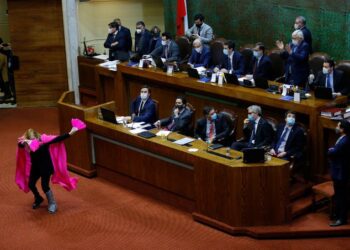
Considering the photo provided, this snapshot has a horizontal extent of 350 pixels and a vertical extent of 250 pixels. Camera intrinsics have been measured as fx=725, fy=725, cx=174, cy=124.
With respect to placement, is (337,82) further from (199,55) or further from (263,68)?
(199,55)

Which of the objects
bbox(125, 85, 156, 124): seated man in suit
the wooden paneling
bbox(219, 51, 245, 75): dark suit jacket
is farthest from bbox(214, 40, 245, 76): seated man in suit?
the wooden paneling

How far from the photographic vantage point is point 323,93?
960 centimetres

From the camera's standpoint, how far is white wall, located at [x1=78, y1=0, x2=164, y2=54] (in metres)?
15.1

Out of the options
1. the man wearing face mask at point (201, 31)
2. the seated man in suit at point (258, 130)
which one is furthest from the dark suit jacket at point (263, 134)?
the man wearing face mask at point (201, 31)

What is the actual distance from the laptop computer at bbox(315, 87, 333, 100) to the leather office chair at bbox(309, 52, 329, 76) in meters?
1.32

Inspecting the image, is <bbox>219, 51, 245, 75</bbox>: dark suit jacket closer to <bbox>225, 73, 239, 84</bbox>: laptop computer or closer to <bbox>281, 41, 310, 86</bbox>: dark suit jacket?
<bbox>225, 73, 239, 84</bbox>: laptop computer

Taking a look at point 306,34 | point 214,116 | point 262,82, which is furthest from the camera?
point 306,34

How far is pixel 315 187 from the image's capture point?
351 inches

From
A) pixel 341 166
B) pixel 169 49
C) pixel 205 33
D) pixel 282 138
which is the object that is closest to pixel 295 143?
pixel 282 138

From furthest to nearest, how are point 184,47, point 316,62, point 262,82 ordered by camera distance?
point 184,47, point 316,62, point 262,82

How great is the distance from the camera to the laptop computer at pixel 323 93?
9.55 metres

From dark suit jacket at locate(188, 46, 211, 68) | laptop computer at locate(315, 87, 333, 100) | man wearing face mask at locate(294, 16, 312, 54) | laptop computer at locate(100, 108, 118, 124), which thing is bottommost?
laptop computer at locate(100, 108, 118, 124)

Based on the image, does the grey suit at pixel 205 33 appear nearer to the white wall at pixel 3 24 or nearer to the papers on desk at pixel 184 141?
the papers on desk at pixel 184 141

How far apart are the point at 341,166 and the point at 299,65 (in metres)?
2.57
